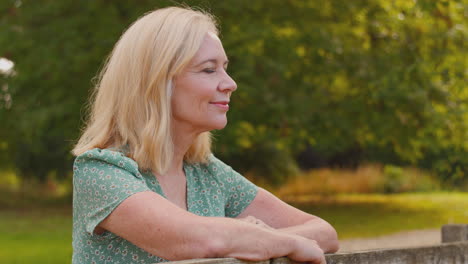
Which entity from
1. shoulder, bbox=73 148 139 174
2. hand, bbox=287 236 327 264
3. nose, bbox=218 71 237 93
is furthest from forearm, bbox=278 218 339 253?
shoulder, bbox=73 148 139 174

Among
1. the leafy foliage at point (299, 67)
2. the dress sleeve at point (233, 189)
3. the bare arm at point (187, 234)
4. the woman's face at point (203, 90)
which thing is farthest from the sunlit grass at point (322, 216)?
the bare arm at point (187, 234)

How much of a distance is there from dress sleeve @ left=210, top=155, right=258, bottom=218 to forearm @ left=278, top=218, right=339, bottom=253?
10.5 inches

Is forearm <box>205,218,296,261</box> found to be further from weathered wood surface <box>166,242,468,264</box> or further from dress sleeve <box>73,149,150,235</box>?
dress sleeve <box>73,149,150,235</box>

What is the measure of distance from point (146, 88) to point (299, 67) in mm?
13149

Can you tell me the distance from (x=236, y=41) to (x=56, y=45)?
357 centimetres

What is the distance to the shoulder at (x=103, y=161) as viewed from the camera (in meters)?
2.19

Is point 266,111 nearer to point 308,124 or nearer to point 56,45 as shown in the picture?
point 308,124

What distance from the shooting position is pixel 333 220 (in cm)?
1498

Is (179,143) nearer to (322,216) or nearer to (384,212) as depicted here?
(322,216)

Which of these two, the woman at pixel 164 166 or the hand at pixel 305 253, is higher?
the woman at pixel 164 166

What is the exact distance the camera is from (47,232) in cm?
1403

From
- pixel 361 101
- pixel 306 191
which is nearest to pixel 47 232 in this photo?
pixel 361 101

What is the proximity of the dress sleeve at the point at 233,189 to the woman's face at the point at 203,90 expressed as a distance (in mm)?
281

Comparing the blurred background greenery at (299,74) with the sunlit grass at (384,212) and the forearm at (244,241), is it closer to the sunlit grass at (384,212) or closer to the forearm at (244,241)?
the sunlit grass at (384,212)
